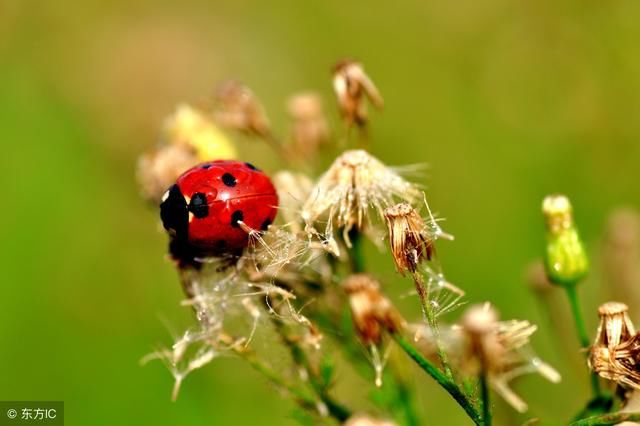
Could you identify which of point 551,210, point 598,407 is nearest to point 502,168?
point 551,210

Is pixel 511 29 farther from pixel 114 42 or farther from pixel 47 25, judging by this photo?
pixel 47 25

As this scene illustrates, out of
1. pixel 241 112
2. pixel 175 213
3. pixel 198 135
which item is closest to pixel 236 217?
pixel 175 213

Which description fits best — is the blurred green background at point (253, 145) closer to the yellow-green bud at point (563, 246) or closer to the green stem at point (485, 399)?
the yellow-green bud at point (563, 246)

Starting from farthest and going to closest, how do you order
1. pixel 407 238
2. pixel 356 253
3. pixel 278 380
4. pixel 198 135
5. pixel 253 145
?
1. pixel 253 145
2. pixel 198 135
3. pixel 356 253
4. pixel 278 380
5. pixel 407 238

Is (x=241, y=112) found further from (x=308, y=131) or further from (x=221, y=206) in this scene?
(x=221, y=206)

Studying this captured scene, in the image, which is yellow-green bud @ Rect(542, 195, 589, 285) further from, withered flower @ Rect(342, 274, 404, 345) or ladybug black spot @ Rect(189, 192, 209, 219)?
ladybug black spot @ Rect(189, 192, 209, 219)

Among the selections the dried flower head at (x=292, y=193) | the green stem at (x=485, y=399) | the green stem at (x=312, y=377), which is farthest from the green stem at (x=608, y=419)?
the dried flower head at (x=292, y=193)
